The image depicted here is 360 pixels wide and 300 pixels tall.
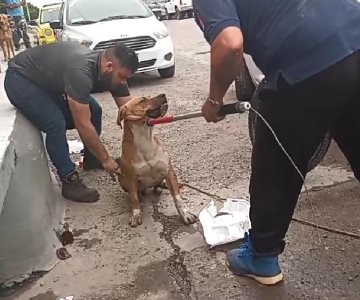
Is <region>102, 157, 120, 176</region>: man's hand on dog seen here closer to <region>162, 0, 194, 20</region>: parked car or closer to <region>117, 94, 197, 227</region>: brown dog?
<region>117, 94, 197, 227</region>: brown dog

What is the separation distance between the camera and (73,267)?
3525 millimetres

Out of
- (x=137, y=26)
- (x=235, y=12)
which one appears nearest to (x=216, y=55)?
(x=235, y=12)

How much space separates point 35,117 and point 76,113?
44 cm

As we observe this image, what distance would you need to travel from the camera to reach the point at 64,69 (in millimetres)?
4254

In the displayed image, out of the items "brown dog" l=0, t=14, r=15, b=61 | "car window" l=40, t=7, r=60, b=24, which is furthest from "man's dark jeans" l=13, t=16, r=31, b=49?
"brown dog" l=0, t=14, r=15, b=61

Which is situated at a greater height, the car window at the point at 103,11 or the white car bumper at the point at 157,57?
the car window at the point at 103,11

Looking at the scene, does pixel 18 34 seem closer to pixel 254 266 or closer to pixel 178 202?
pixel 178 202

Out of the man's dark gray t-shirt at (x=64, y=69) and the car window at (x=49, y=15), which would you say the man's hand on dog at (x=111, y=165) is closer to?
the man's dark gray t-shirt at (x=64, y=69)

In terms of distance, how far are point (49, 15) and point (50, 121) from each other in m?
11.9

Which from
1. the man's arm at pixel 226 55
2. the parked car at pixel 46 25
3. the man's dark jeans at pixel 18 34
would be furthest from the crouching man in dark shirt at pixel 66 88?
the man's dark jeans at pixel 18 34

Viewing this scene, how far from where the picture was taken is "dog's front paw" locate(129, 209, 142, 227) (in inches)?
158

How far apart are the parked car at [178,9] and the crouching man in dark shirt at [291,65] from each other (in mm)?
23775

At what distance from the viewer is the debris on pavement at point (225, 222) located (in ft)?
11.6

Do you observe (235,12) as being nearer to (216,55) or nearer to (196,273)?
(216,55)
